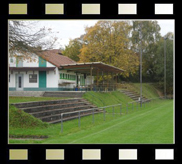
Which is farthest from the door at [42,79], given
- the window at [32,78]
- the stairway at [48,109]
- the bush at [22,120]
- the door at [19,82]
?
the bush at [22,120]

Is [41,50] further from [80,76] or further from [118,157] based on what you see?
[80,76]

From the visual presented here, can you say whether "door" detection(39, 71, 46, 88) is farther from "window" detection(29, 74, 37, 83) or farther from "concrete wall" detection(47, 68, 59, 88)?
"window" detection(29, 74, 37, 83)

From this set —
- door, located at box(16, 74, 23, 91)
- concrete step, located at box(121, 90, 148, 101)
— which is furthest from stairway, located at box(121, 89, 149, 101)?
Answer: door, located at box(16, 74, 23, 91)

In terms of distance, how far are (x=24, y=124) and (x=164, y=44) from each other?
32.0 meters

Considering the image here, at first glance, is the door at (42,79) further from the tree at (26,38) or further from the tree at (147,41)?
the tree at (147,41)

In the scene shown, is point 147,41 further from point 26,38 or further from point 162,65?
point 26,38

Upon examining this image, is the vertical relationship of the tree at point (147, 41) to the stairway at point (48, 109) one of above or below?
above

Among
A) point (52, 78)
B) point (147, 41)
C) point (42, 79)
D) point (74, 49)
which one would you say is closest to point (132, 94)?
point (52, 78)

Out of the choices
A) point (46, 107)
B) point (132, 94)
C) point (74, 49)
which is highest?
point (74, 49)

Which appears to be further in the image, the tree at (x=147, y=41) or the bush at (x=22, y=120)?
the tree at (x=147, y=41)

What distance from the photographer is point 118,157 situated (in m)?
4.51
